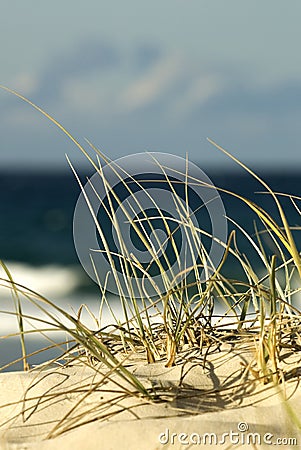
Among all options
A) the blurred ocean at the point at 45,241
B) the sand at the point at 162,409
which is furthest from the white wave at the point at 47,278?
the sand at the point at 162,409

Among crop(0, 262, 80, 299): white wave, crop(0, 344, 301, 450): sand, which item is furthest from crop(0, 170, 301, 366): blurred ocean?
crop(0, 344, 301, 450): sand

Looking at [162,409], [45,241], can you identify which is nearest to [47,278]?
[45,241]

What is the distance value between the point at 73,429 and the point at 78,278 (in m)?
7.74

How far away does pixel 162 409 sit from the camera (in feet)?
3.61

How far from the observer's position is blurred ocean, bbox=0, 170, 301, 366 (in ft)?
26.3

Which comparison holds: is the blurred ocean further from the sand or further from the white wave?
the sand

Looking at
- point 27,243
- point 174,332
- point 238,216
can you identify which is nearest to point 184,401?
point 174,332

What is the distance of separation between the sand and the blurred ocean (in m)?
0.32

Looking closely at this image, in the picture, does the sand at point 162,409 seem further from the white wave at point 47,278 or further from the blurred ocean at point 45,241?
the white wave at point 47,278

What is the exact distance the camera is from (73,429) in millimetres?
1073

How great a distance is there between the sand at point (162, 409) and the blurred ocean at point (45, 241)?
315 mm

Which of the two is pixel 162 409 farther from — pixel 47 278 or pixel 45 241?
pixel 45 241

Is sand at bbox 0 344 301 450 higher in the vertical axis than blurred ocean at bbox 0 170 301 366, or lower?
lower

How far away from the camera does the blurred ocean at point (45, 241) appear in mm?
8008
